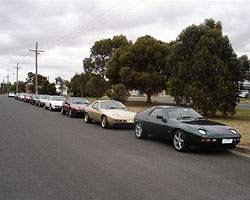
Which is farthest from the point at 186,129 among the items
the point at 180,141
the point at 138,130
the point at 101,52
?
the point at 101,52

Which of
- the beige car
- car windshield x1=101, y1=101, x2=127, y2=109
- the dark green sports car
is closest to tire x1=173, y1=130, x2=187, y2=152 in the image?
the dark green sports car

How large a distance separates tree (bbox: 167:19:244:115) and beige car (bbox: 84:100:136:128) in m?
6.14

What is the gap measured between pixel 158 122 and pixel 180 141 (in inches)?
50.0

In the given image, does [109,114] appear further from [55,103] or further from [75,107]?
[55,103]

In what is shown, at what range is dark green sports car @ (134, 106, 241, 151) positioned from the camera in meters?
7.18

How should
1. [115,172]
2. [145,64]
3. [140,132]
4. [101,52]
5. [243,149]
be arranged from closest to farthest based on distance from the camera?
1. [115,172]
2. [243,149]
3. [140,132]
4. [145,64]
5. [101,52]

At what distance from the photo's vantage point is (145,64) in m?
30.8

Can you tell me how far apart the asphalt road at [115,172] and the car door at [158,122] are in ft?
1.56

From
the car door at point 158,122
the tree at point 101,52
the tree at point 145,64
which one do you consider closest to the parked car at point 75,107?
the car door at point 158,122

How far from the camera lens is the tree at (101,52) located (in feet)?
133

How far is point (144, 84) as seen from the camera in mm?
29281

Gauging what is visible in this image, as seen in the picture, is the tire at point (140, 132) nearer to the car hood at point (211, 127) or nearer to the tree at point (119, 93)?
the car hood at point (211, 127)

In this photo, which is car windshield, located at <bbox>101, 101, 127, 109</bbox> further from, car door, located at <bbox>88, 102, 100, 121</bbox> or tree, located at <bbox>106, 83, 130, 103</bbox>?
tree, located at <bbox>106, 83, 130, 103</bbox>

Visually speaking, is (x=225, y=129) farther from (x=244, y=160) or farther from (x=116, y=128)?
(x=116, y=128)
